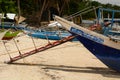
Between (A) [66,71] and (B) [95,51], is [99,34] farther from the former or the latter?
(A) [66,71]

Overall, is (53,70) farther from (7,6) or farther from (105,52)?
(7,6)

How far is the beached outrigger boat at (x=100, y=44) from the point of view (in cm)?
1448

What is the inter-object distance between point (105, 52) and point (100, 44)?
1.30 ft

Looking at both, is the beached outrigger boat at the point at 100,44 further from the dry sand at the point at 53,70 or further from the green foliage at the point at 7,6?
the green foliage at the point at 7,6

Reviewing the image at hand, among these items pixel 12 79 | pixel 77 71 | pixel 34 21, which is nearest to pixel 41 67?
pixel 77 71

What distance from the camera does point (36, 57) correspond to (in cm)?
1914

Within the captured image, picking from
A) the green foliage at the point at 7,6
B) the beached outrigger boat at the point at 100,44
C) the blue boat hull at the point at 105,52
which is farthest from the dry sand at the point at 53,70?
the green foliage at the point at 7,6

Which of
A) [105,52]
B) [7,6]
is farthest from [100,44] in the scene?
[7,6]

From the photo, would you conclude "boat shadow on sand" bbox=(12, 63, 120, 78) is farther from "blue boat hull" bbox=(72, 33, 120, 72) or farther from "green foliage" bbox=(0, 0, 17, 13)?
"green foliage" bbox=(0, 0, 17, 13)

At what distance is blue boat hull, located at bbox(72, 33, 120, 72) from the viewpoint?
14.6 metres

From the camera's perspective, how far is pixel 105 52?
582 inches

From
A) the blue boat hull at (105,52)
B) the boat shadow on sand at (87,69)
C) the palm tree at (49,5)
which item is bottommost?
the palm tree at (49,5)

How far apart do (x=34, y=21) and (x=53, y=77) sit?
38027 mm

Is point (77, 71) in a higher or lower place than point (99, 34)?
lower
